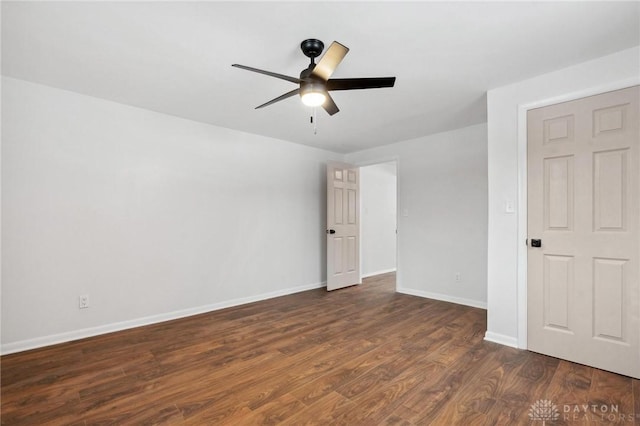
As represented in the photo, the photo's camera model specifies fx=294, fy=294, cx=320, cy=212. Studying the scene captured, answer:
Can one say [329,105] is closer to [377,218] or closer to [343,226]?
[343,226]

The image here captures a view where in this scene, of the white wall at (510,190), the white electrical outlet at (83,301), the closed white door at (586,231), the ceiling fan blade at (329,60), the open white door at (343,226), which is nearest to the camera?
the ceiling fan blade at (329,60)

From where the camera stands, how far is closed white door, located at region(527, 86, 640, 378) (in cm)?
217

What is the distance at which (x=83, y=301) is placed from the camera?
2920mm

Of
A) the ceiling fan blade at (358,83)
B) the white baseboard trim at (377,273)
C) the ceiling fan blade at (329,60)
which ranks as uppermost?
the ceiling fan blade at (329,60)

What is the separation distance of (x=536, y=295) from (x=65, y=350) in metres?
4.23

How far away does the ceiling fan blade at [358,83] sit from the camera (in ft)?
6.37

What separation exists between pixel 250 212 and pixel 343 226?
1.67 meters

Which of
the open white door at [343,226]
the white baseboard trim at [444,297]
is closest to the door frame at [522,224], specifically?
the white baseboard trim at [444,297]

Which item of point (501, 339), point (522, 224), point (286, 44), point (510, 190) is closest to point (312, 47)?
point (286, 44)

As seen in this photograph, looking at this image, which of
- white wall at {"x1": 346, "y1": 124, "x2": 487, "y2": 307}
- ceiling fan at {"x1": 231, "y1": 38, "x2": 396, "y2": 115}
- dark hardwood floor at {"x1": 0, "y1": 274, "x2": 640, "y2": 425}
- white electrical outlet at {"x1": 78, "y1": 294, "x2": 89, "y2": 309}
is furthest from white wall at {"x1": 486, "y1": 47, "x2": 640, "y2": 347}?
white electrical outlet at {"x1": 78, "y1": 294, "x2": 89, "y2": 309}

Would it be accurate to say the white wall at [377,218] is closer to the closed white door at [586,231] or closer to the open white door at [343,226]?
the open white door at [343,226]

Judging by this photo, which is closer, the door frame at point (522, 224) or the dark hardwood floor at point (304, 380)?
the dark hardwood floor at point (304, 380)

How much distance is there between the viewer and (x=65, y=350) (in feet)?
8.67

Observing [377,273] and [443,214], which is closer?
[443,214]
